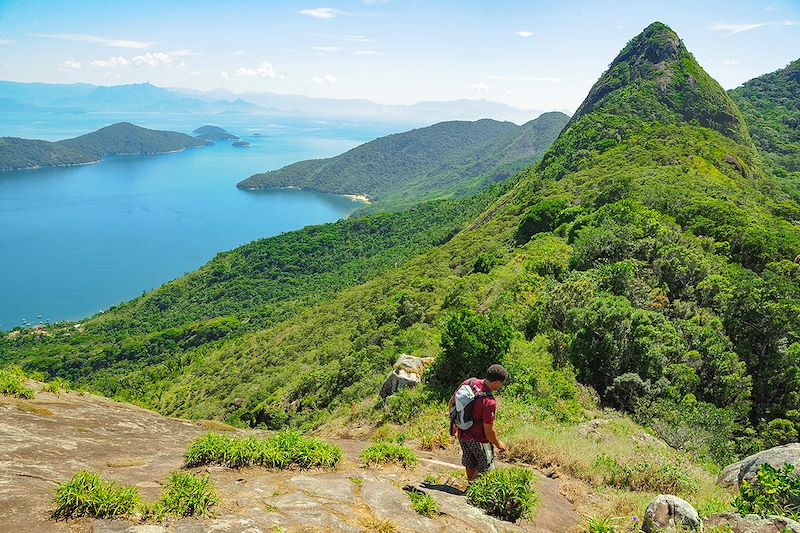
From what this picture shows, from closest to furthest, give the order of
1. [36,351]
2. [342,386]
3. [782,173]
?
[342,386] → [782,173] → [36,351]

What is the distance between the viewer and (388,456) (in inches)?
308

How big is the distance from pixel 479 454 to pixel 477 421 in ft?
1.65

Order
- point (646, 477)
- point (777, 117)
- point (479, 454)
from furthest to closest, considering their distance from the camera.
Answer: point (777, 117), point (646, 477), point (479, 454)

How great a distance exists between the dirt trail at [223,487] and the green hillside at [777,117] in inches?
2735

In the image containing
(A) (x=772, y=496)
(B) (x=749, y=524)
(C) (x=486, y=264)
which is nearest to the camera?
(B) (x=749, y=524)

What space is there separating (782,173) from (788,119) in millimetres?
51326

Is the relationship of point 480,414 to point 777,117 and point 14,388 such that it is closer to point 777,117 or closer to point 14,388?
point 14,388

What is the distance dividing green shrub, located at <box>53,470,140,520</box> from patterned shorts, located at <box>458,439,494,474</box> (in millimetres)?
4226

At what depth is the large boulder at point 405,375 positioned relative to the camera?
575 inches

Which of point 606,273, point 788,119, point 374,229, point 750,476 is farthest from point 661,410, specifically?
point 788,119

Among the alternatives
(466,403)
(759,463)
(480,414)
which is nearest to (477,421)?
(480,414)

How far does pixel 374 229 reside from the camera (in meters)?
126

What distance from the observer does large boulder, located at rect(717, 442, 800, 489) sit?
25.7 ft

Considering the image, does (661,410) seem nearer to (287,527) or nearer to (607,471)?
(607,471)
